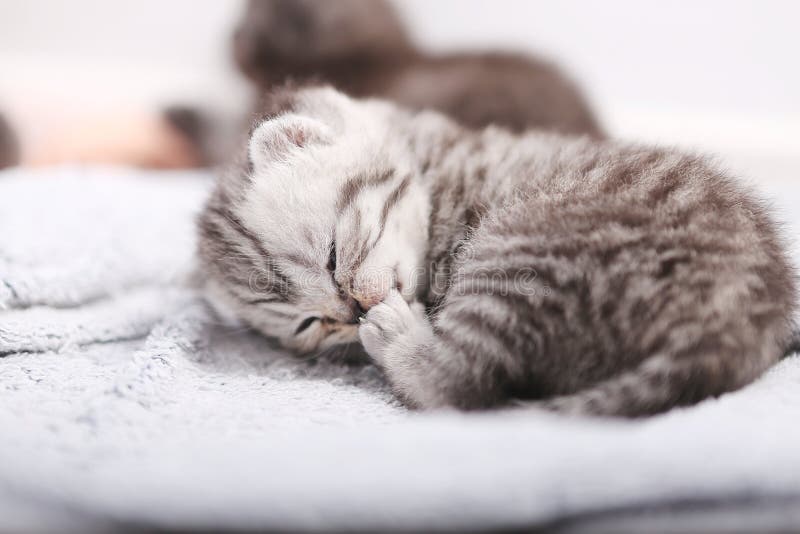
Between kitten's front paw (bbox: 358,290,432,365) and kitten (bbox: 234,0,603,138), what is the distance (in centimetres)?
118

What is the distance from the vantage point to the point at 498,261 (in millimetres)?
1061

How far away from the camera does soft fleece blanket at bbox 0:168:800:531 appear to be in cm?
71

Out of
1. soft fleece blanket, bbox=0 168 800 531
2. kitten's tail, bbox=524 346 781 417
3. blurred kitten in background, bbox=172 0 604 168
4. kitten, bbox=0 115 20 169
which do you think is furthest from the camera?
kitten, bbox=0 115 20 169

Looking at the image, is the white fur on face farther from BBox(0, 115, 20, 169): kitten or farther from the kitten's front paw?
BBox(0, 115, 20, 169): kitten

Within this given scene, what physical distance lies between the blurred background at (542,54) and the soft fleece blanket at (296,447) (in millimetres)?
1697

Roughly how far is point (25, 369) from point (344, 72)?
1780mm

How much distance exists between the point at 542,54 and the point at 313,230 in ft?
5.44

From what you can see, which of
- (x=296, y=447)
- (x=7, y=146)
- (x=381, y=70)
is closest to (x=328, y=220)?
(x=296, y=447)

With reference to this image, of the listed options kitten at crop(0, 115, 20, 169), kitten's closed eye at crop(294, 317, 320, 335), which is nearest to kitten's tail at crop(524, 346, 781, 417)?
kitten's closed eye at crop(294, 317, 320, 335)

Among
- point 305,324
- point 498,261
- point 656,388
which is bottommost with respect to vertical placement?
point 305,324

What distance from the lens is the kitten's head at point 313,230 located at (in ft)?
4.13

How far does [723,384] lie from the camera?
931mm

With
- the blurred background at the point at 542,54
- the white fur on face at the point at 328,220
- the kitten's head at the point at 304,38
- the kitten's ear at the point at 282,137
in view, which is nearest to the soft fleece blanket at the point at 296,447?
the white fur on face at the point at 328,220

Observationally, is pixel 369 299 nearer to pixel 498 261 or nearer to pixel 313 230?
pixel 313 230
